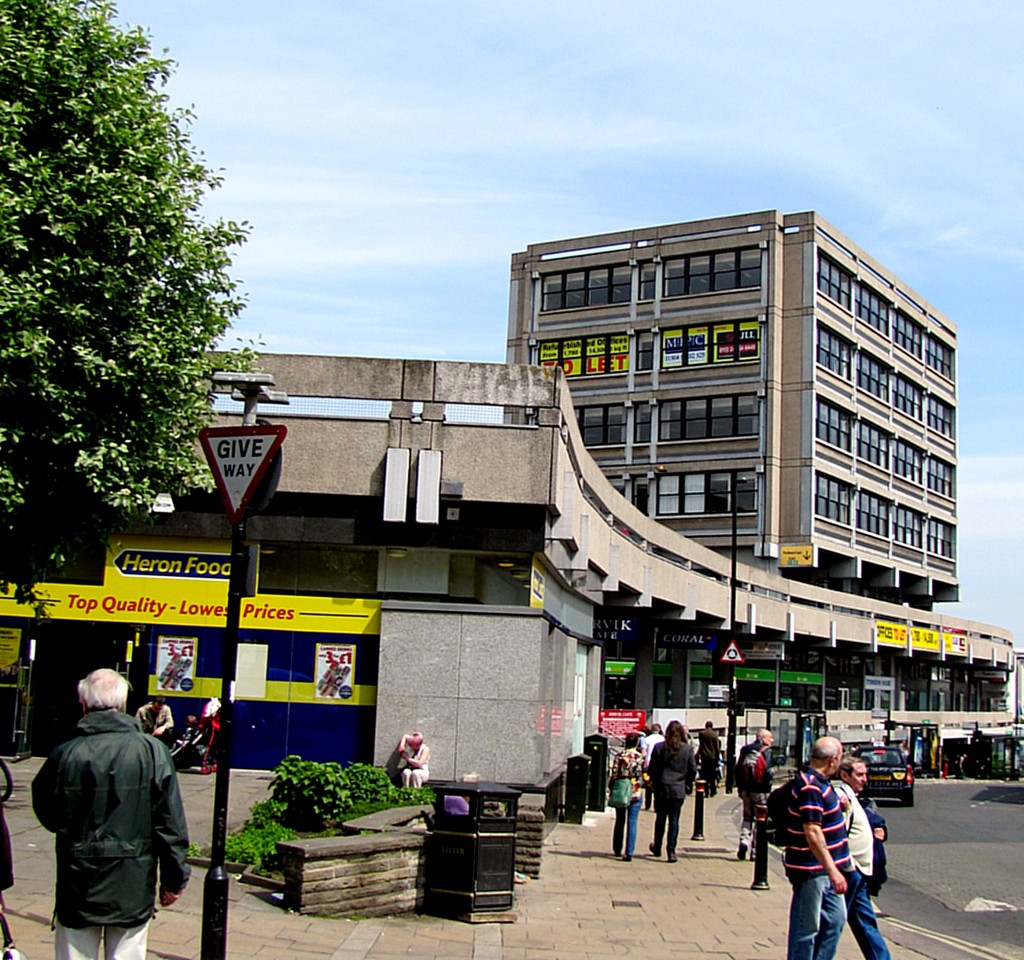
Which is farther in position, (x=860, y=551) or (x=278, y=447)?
(x=860, y=551)

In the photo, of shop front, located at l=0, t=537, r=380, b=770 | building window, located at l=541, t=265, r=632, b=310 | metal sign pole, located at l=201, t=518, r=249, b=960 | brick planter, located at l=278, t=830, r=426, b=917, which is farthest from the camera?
building window, located at l=541, t=265, r=632, b=310

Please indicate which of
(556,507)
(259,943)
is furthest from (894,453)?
(259,943)

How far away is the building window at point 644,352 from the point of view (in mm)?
62875

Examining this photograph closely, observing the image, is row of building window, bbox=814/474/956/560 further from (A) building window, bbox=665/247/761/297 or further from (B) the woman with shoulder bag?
(B) the woman with shoulder bag

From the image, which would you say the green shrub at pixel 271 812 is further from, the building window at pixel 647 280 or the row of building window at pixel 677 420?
the building window at pixel 647 280

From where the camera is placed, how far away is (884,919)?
13.5 metres

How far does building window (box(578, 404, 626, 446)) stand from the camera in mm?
63688

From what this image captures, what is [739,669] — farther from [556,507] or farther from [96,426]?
[96,426]

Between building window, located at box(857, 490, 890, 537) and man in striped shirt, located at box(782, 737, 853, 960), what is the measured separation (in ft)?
193

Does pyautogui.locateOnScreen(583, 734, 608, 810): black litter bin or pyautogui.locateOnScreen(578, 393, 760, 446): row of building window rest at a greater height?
pyautogui.locateOnScreen(578, 393, 760, 446): row of building window

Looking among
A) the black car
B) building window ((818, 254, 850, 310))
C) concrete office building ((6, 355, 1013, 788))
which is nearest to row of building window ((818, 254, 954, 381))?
building window ((818, 254, 850, 310))

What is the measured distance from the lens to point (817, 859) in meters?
8.33

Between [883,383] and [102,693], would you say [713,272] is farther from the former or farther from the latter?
[102,693]

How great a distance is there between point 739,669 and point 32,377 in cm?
4470
